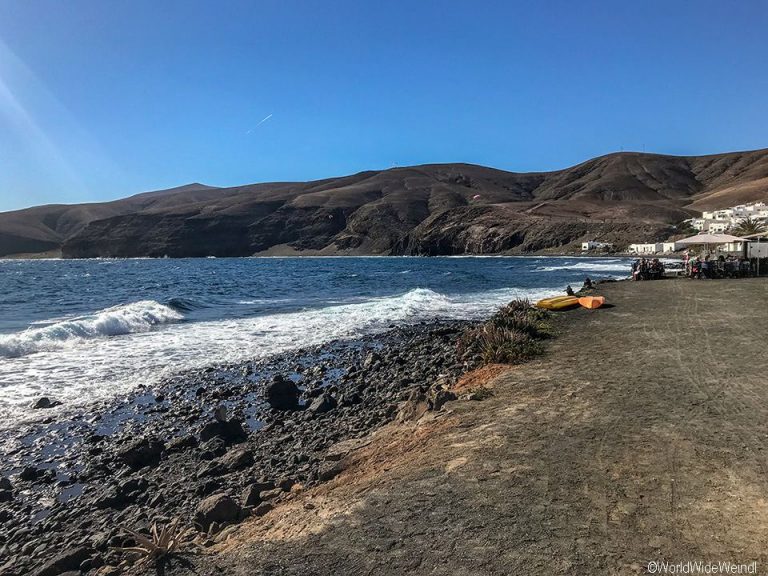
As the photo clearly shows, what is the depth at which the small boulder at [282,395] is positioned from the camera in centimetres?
959

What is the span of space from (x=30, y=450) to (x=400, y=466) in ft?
19.2

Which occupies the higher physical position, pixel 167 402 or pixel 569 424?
pixel 569 424

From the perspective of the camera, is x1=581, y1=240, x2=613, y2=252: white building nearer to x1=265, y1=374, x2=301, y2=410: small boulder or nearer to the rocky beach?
the rocky beach

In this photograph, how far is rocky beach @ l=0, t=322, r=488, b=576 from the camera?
17.0 feet

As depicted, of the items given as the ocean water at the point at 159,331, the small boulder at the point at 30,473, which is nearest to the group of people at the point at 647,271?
the ocean water at the point at 159,331

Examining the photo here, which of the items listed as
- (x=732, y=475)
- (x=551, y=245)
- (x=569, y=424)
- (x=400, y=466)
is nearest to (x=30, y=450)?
(x=400, y=466)

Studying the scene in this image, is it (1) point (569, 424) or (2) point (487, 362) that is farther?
(2) point (487, 362)

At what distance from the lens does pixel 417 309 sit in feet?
80.7

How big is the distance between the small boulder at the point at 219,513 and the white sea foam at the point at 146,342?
5.90 meters

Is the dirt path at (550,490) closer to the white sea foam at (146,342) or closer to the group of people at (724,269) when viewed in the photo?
the white sea foam at (146,342)

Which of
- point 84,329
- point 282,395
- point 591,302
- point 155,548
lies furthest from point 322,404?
point 84,329

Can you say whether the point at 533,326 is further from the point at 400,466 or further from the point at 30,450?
the point at 30,450

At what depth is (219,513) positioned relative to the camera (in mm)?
4875

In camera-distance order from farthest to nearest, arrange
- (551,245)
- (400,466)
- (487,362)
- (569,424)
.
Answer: (551,245) → (487,362) → (569,424) → (400,466)
